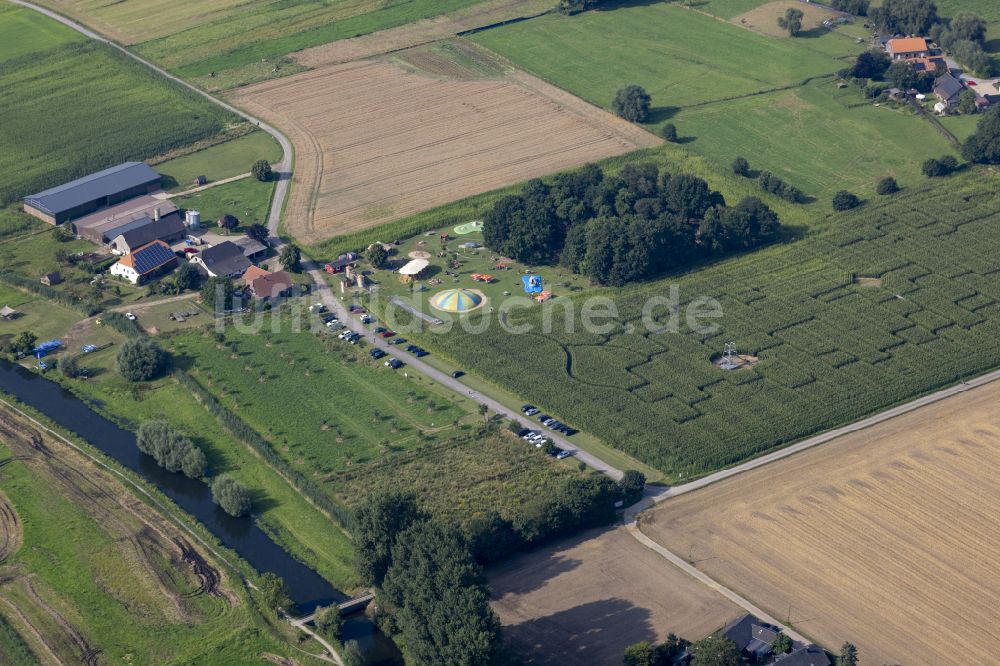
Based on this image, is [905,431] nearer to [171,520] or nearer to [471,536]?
[471,536]

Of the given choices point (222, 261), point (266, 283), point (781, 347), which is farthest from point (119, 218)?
point (781, 347)

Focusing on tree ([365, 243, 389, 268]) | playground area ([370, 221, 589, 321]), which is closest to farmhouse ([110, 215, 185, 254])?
tree ([365, 243, 389, 268])

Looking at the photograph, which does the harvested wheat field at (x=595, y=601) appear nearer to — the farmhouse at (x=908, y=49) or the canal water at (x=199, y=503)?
the canal water at (x=199, y=503)

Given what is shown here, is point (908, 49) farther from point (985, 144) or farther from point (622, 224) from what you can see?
point (622, 224)

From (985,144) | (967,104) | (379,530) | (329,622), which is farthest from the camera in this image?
(967,104)

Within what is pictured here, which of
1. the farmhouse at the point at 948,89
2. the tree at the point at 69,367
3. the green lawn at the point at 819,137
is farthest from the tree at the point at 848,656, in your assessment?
the farmhouse at the point at 948,89

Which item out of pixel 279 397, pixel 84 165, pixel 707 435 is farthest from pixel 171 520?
pixel 84 165

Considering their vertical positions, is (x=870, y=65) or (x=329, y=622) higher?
(x=870, y=65)
